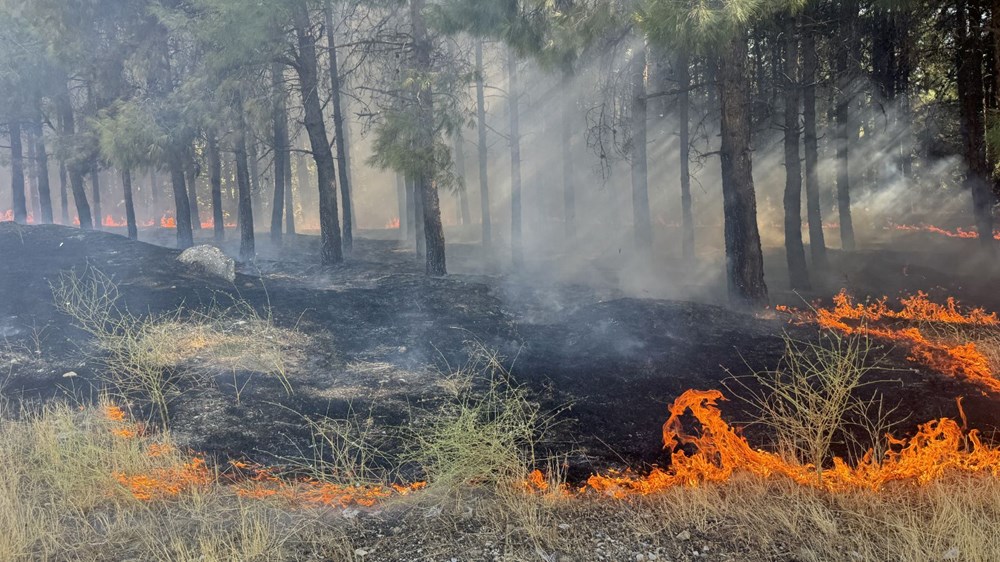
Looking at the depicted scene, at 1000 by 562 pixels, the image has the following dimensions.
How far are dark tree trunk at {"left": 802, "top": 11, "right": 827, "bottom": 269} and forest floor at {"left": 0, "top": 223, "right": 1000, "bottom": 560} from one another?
1394mm

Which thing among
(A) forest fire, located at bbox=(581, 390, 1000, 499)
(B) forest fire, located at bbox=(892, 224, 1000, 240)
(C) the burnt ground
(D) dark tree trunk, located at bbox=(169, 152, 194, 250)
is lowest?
(A) forest fire, located at bbox=(581, 390, 1000, 499)

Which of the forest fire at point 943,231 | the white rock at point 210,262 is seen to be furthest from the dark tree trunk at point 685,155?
the white rock at point 210,262

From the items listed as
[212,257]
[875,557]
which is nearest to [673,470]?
[875,557]

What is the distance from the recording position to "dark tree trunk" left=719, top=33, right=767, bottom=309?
10.8 metres

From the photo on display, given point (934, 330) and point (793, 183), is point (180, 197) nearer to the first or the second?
point (793, 183)

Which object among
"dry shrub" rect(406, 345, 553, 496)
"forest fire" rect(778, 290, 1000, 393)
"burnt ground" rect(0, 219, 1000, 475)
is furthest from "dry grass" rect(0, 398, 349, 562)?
"forest fire" rect(778, 290, 1000, 393)

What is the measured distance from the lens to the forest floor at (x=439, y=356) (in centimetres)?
607

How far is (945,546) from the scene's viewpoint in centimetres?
422

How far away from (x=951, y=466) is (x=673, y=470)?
2.12 meters

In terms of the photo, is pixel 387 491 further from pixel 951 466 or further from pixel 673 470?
pixel 951 466

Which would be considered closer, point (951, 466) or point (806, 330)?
point (951, 466)

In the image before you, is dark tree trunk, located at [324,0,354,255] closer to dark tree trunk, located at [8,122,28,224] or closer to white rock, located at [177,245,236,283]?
white rock, located at [177,245,236,283]

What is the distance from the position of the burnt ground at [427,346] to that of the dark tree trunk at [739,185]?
34.6 inches

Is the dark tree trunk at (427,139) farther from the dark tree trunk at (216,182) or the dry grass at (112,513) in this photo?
the dark tree trunk at (216,182)
